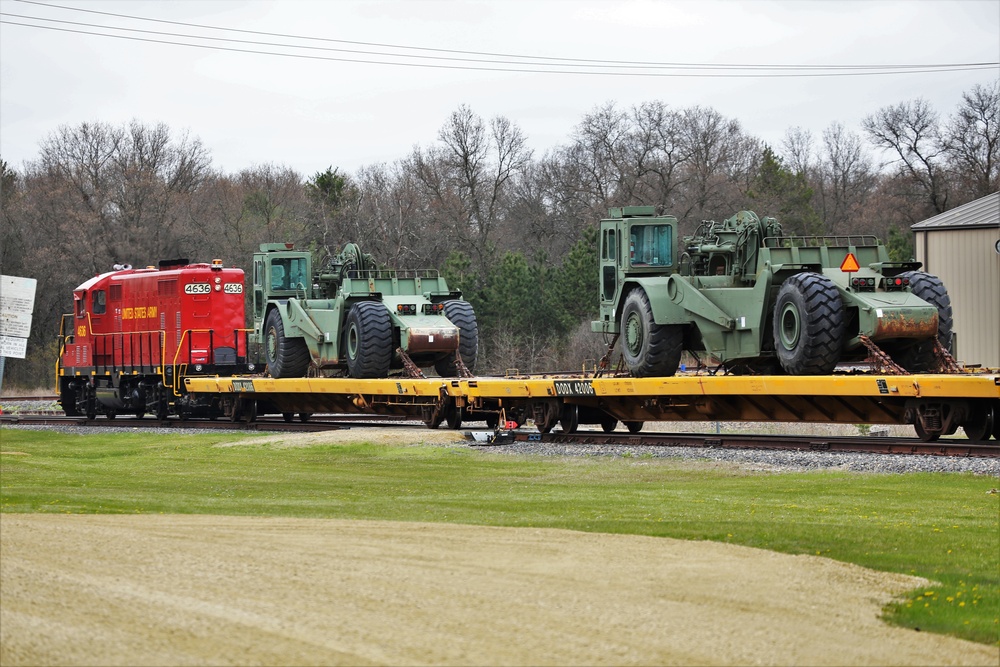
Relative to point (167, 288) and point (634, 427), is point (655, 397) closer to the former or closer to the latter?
point (634, 427)

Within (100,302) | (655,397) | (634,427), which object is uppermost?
(100,302)

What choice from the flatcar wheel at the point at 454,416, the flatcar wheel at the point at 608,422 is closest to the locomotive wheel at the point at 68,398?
the flatcar wheel at the point at 454,416

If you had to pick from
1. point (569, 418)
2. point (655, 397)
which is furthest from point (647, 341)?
point (569, 418)

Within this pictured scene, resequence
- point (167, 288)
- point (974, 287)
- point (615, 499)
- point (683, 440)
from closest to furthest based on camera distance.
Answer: point (615, 499), point (683, 440), point (167, 288), point (974, 287)

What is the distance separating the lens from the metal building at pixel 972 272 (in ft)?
133

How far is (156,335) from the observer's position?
34.2 meters

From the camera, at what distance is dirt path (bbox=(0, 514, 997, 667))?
291 inches

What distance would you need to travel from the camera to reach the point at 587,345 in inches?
2109

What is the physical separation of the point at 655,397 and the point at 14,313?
13501 millimetres

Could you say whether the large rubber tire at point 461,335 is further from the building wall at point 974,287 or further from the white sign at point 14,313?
the building wall at point 974,287

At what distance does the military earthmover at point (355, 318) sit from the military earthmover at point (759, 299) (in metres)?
4.97

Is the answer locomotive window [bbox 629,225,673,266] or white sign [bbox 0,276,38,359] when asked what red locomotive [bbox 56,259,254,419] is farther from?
locomotive window [bbox 629,225,673,266]

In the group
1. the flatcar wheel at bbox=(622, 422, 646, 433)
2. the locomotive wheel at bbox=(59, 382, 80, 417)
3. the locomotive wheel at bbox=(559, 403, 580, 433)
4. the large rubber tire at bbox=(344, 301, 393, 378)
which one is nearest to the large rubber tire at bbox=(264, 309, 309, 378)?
the large rubber tire at bbox=(344, 301, 393, 378)

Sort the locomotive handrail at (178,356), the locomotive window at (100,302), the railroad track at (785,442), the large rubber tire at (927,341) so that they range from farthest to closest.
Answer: the locomotive window at (100,302) < the locomotive handrail at (178,356) < the large rubber tire at (927,341) < the railroad track at (785,442)
